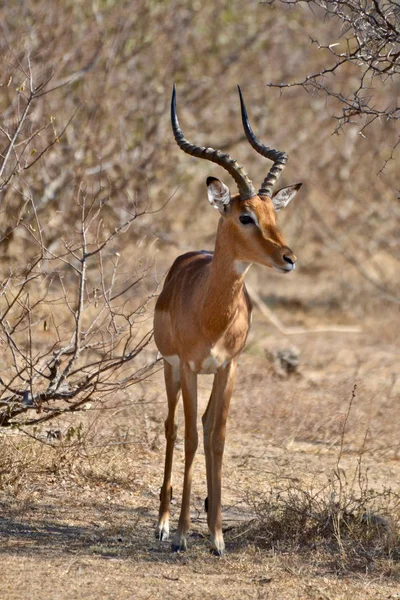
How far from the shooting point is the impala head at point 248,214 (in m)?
5.38

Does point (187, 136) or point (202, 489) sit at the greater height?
point (187, 136)

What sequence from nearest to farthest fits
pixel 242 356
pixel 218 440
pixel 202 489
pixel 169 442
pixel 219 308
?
pixel 219 308 → pixel 218 440 → pixel 169 442 → pixel 202 489 → pixel 242 356

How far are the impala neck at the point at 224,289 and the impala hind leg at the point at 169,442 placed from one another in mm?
Result: 694

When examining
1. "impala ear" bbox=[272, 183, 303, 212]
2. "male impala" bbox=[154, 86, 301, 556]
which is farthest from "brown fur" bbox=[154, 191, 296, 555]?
"impala ear" bbox=[272, 183, 303, 212]

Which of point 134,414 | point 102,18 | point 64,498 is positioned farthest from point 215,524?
point 102,18

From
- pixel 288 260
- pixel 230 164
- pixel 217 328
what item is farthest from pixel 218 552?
pixel 230 164

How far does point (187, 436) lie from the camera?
18.9ft

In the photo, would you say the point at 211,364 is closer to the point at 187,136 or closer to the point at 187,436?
the point at 187,436

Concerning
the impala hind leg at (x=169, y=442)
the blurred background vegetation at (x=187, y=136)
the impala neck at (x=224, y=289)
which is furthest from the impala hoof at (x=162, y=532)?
the blurred background vegetation at (x=187, y=136)

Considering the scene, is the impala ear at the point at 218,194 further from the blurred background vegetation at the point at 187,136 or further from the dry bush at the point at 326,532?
the blurred background vegetation at the point at 187,136

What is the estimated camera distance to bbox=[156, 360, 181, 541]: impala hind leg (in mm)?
5945

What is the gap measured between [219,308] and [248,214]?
1.82ft

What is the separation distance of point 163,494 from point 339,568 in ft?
3.82

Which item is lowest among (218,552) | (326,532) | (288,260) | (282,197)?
(218,552)
